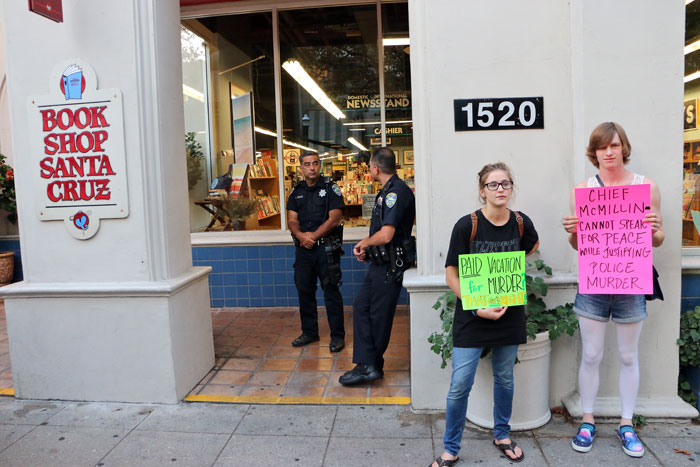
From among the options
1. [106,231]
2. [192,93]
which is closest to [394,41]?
[192,93]

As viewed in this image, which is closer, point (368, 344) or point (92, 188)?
point (92, 188)

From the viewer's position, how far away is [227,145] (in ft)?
24.2

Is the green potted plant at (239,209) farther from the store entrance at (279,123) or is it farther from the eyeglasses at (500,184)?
the eyeglasses at (500,184)

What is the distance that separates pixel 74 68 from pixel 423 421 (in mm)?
3634

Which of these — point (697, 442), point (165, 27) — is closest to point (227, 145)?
point (165, 27)

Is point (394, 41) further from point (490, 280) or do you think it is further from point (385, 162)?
point (490, 280)

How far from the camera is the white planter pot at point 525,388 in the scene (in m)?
3.42

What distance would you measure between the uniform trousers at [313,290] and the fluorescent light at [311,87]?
269cm

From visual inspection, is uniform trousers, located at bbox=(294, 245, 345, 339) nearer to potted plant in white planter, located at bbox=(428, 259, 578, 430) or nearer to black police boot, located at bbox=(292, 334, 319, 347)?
black police boot, located at bbox=(292, 334, 319, 347)

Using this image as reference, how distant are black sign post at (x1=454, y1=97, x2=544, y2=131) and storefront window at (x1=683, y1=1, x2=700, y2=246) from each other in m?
1.63

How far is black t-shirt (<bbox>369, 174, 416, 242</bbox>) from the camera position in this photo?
13.4 ft

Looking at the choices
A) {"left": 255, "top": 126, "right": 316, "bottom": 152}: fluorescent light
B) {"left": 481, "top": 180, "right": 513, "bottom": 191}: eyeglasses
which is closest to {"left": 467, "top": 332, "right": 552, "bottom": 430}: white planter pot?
{"left": 481, "top": 180, "right": 513, "bottom": 191}: eyeglasses

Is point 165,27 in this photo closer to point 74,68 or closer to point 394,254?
point 74,68

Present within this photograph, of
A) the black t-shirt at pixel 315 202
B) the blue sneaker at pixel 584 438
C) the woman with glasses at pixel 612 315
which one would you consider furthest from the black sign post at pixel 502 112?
the blue sneaker at pixel 584 438
